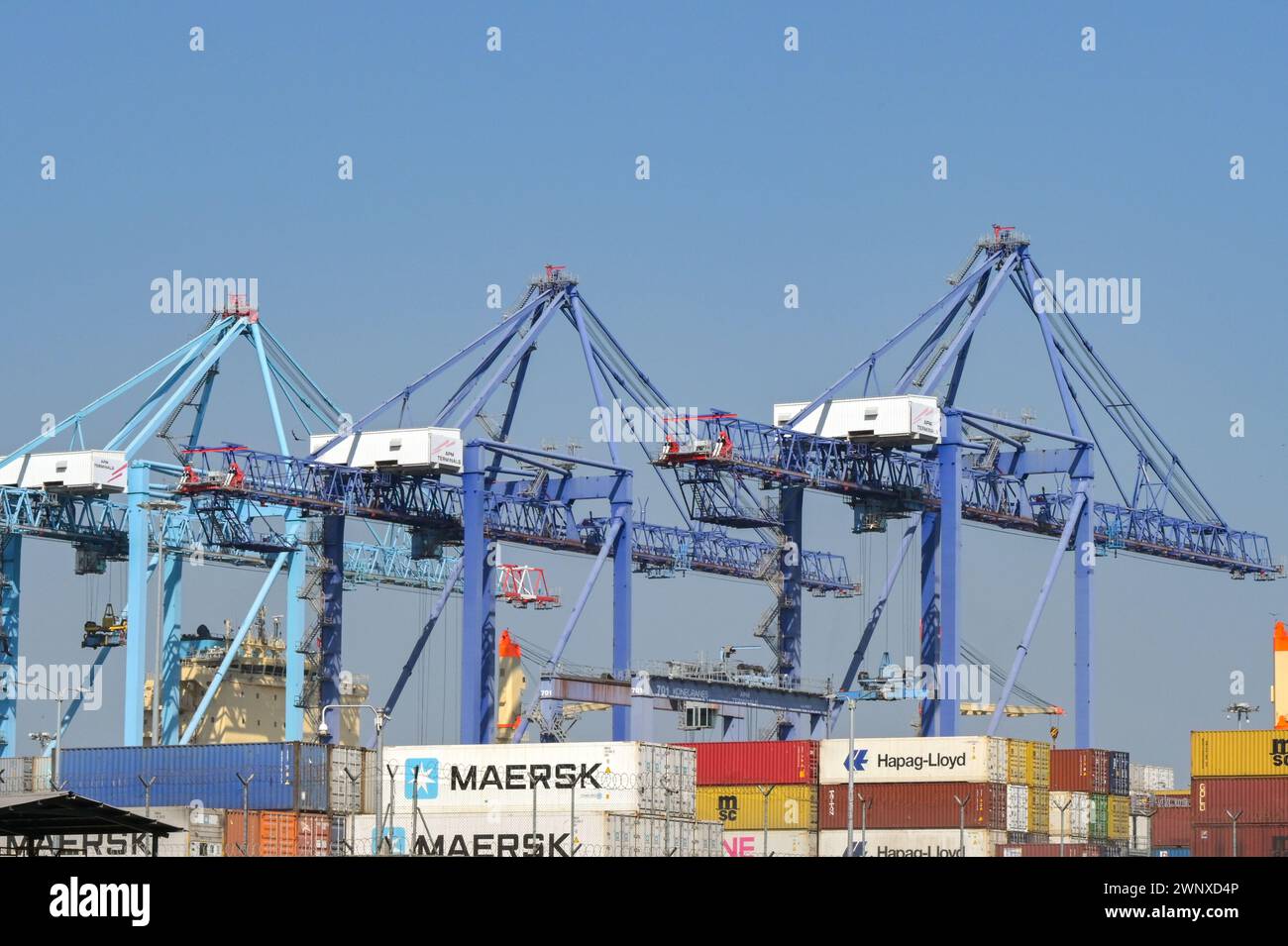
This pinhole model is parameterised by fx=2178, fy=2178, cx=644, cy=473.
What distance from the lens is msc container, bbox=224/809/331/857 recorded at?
61562mm

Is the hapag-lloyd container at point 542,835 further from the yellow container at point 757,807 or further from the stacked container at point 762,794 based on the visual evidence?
the yellow container at point 757,807

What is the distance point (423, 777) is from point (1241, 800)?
2872 centimetres

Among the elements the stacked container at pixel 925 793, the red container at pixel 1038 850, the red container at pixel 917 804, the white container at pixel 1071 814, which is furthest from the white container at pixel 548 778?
the white container at pixel 1071 814

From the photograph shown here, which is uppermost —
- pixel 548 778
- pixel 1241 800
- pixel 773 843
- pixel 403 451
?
pixel 403 451

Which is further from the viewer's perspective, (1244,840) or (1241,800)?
(1241,800)

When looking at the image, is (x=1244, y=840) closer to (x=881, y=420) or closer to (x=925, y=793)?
(x=925, y=793)

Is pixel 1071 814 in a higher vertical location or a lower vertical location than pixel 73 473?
lower

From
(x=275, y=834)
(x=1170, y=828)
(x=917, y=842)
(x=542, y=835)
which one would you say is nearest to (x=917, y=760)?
(x=917, y=842)

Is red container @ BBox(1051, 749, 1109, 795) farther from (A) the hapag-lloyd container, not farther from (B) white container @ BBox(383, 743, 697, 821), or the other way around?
(B) white container @ BBox(383, 743, 697, 821)

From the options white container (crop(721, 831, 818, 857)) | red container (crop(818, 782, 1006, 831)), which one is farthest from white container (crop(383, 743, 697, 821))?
red container (crop(818, 782, 1006, 831))

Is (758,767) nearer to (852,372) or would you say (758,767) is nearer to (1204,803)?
(1204,803)

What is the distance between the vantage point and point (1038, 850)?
70750 millimetres

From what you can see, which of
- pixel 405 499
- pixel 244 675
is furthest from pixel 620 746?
pixel 244 675
